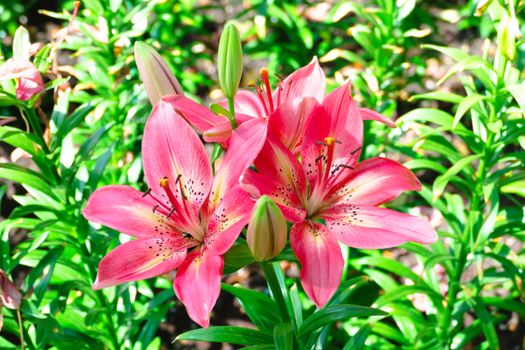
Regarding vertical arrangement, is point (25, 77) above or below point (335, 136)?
above

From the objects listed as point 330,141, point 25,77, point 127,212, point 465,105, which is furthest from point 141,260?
point 465,105

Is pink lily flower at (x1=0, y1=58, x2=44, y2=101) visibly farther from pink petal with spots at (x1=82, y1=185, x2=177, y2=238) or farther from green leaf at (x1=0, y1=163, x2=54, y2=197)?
pink petal with spots at (x1=82, y1=185, x2=177, y2=238)

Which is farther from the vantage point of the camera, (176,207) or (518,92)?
(518,92)

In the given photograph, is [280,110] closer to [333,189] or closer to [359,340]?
[333,189]

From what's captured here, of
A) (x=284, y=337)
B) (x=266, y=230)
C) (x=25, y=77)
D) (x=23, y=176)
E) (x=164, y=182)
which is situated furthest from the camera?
(x=23, y=176)

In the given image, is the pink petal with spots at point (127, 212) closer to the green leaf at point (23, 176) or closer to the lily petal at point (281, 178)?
the lily petal at point (281, 178)

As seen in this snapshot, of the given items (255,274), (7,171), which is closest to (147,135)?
(7,171)

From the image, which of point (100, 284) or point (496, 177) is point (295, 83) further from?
point (496, 177)
